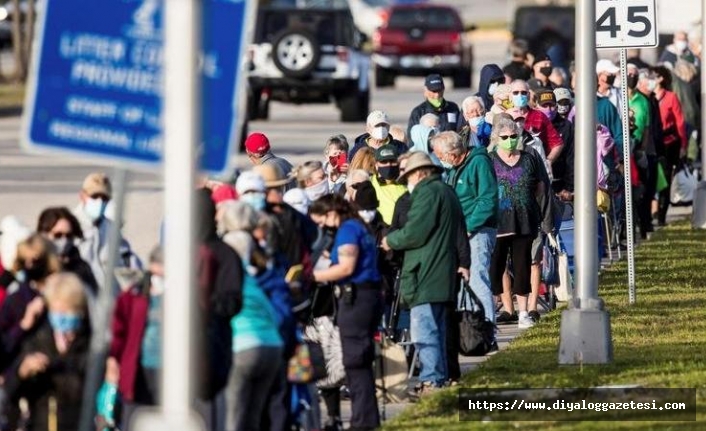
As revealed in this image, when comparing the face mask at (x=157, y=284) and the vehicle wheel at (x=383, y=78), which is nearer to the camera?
the face mask at (x=157, y=284)

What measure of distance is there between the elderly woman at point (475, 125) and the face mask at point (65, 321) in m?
8.42

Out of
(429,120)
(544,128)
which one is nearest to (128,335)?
(429,120)

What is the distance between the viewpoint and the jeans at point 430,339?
13797mm

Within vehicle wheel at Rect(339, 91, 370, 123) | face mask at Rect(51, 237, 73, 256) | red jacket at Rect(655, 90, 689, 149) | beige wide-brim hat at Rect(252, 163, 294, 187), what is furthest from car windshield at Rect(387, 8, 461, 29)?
face mask at Rect(51, 237, 73, 256)

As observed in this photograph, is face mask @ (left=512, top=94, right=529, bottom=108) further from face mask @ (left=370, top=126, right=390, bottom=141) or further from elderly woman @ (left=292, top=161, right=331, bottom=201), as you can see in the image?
elderly woman @ (left=292, top=161, right=331, bottom=201)

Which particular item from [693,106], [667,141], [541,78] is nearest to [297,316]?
[541,78]

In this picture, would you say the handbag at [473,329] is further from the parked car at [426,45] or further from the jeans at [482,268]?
the parked car at [426,45]

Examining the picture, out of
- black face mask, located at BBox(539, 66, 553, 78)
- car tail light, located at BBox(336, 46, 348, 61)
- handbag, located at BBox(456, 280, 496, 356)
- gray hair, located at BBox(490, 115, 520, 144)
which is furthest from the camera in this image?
car tail light, located at BBox(336, 46, 348, 61)

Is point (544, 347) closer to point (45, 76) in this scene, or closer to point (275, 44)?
point (45, 76)

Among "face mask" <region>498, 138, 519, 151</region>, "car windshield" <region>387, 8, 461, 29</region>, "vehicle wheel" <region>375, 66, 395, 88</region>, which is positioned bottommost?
"face mask" <region>498, 138, 519, 151</region>

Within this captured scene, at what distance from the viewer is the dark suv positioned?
3828 cm

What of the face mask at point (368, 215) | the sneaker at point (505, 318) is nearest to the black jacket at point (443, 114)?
the sneaker at point (505, 318)

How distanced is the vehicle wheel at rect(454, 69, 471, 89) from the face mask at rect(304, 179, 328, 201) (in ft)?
121

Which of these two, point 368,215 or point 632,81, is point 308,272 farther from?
point 632,81
